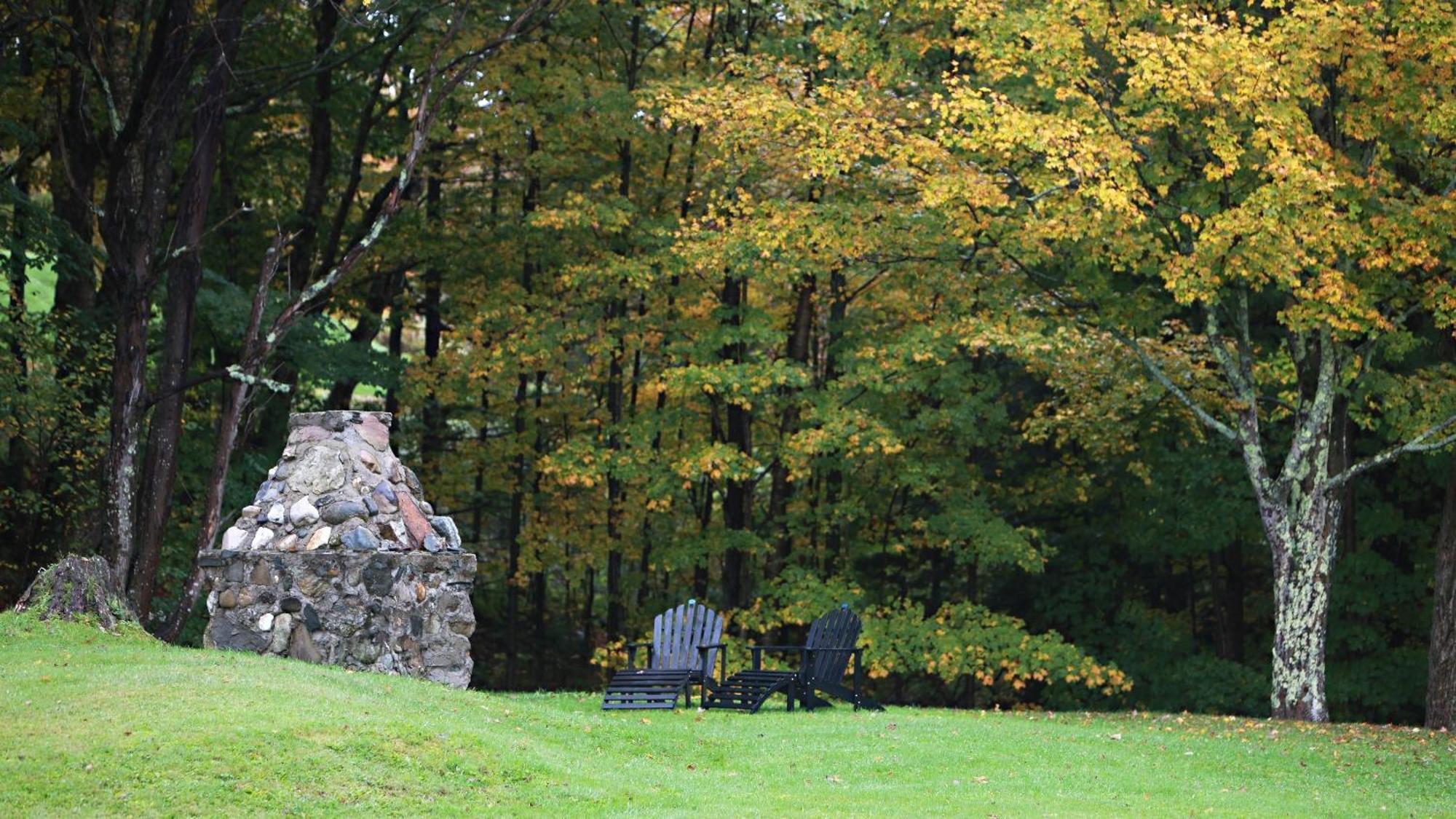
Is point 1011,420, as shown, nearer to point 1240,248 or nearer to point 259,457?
point 1240,248

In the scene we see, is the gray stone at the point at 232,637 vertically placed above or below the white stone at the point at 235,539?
below

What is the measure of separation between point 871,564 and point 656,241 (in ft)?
Answer: 22.2

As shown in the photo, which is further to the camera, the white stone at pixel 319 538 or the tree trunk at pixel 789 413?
the tree trunk at pixel 789 413

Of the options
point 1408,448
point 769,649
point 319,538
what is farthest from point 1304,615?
point 319,538

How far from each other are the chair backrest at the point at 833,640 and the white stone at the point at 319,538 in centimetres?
418

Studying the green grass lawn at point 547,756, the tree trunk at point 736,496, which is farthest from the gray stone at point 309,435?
the tree trunk at point 736,496

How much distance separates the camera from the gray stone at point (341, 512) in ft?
34.3

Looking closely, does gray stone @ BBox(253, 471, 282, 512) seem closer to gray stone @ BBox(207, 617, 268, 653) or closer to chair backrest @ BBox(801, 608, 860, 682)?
gray stone @ BBox(207, 617, 268, 653)

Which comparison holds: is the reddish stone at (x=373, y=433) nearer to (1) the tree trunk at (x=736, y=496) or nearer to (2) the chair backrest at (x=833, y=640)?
(2) the chair backrest at (x=833, y=640)

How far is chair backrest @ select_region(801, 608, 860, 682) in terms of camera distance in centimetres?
1225

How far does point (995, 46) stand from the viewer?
1338 cm

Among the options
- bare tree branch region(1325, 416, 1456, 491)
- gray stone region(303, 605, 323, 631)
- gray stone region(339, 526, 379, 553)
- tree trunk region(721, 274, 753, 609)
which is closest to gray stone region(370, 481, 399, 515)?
gray stone region(339, 526, 379, 553)

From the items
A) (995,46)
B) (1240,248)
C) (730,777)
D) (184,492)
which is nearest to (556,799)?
(730,777)

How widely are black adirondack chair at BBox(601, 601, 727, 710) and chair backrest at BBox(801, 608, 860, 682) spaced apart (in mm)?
843
